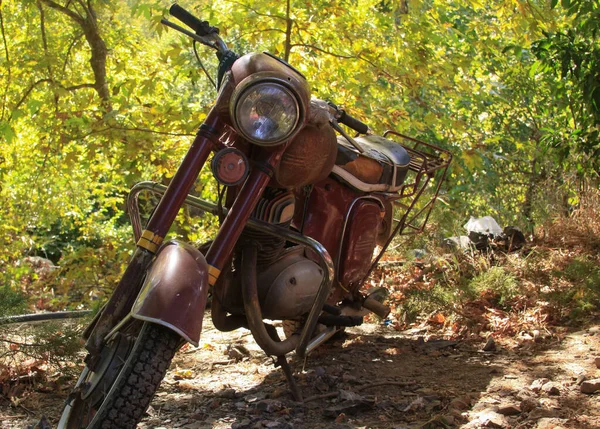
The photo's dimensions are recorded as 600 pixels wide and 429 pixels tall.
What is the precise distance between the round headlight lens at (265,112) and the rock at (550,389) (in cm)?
171

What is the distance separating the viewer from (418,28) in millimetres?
5387

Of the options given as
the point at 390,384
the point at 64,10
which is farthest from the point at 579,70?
the point at 64,10

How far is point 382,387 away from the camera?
3.67 meters

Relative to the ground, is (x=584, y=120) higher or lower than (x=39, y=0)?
higher

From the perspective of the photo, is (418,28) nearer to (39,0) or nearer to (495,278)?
(495,278)

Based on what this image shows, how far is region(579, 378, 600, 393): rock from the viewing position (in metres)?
3.27

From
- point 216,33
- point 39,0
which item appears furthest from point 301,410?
point 39,0

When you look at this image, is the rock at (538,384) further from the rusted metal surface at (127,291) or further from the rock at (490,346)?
the rusted metal surface at (127,291)

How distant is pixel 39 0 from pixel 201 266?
3.67 metres

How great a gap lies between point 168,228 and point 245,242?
0.50 meters

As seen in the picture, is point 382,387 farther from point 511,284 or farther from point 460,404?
point 511,284

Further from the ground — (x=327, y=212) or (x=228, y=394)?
(x=327, y=212)

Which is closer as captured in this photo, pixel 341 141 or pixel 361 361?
pixel 341 141

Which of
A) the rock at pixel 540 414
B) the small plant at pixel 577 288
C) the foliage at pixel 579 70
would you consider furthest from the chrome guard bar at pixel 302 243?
the foliage at pixel 579 70
